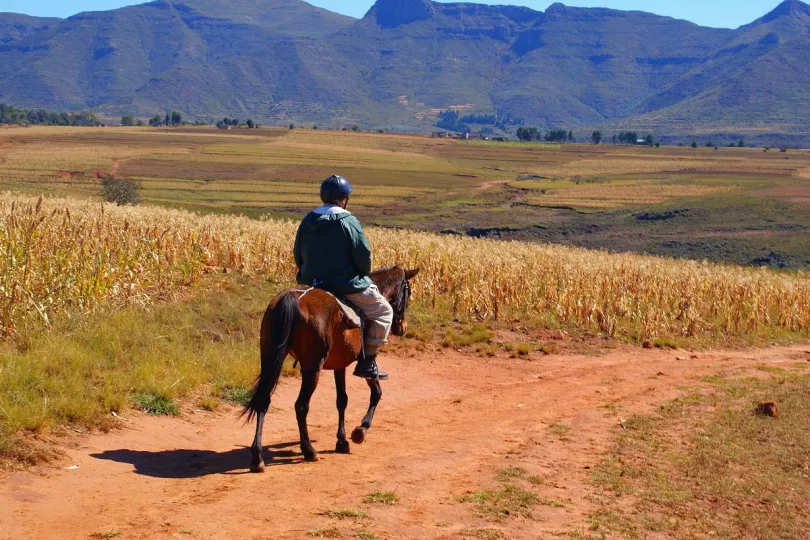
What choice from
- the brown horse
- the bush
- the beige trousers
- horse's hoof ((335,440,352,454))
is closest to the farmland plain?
horse's hoof ((335,440,352,454))

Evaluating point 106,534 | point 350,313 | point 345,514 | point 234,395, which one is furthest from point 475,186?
point 106,534

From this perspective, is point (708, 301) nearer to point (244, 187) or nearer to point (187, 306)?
point (187, 306)

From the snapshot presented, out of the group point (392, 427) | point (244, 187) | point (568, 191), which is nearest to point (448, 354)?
point (392, 427)

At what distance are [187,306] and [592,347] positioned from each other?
8.26 meters

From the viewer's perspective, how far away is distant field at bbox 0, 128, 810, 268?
58844 mm

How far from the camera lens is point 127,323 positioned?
12.0 metres

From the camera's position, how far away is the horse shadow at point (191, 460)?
820 centimetres

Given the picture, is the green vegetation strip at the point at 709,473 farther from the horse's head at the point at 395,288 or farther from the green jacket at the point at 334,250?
the green jacket at the point at 334,250

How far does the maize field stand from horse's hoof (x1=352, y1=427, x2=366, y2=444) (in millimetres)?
4470

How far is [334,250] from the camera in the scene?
9.25 m

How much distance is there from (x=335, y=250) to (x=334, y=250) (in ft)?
0.04

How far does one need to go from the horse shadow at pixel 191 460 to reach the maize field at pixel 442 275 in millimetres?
3927

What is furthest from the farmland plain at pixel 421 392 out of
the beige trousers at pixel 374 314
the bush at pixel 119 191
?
the bush at pixel 119 191

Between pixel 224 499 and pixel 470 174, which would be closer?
pixel 224 499
